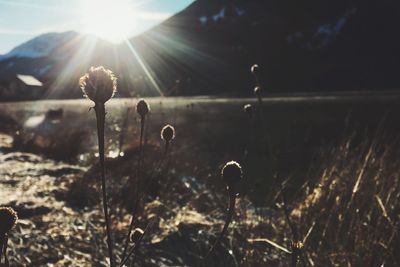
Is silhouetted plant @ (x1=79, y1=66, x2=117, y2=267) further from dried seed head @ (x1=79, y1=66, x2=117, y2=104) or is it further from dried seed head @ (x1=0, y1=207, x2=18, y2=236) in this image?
dried seed head @ (x1=0, y1=207, x2=18, y2=236)

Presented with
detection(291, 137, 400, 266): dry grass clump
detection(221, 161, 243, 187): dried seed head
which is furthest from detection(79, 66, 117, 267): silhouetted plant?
detection(291, 137, 400, 266): dry grass clump

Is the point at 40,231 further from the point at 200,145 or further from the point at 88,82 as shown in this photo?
the point at 200,145

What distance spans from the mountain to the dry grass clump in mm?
90894

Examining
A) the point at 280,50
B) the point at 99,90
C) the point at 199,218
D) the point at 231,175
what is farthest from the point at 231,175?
the point at 280,50

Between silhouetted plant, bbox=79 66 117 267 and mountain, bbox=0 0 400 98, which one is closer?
silhouetted plant, bbox=79 66 117 267

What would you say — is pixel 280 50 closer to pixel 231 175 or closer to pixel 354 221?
pixel 354 221

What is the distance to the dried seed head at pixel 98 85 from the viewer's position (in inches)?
52.0

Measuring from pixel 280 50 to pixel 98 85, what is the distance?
131 metres

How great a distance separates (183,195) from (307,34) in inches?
5392

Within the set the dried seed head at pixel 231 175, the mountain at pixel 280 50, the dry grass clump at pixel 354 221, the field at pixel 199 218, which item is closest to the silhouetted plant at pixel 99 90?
the dried seed head at pixel 231 175

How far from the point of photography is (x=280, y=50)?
129m

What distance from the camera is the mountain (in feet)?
375

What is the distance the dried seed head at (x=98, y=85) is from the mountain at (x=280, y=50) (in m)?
95.0

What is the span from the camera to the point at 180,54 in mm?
150875
